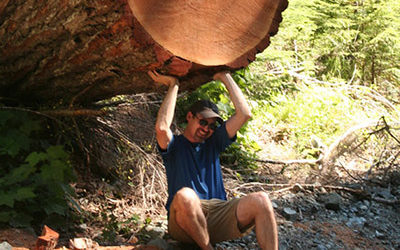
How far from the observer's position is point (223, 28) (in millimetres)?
2832

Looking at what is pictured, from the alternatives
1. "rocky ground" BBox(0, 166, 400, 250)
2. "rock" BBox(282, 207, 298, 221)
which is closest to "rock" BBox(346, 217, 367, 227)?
"rocky ground" BBox(0, 166, 400, 250)

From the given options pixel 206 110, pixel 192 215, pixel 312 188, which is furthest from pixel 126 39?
pixel 312 188

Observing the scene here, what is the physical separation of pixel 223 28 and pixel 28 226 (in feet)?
5.93

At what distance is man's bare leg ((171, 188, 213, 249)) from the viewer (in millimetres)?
2771

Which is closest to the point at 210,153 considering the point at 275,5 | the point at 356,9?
the point at 275,5

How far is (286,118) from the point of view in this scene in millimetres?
7941

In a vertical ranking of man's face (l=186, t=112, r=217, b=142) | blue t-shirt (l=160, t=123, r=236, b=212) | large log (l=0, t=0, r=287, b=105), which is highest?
large log (l=0, t=0, r=287, b=105)

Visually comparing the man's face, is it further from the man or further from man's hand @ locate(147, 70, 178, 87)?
man's hand @ locate(147, 70, 178, 87)

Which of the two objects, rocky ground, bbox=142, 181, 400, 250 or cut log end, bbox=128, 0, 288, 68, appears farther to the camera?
rocky ground, bbox=142, 181, 400, 250

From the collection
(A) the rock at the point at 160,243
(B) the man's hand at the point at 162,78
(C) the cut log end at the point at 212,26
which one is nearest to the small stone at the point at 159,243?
(A) the rock at the point at 160,243

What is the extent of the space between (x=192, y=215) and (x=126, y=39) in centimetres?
114

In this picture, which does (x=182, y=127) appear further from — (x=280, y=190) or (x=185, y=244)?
(x=185, y=244)

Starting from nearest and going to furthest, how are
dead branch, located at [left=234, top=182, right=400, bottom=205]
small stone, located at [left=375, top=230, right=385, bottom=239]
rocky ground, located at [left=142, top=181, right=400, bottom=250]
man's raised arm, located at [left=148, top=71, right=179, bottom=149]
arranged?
man's raised arm, located at [left=148, top=71, right=179, bottom=149] → rocky ground, located at [left=142, top=181, right=400, bottom=250] → small stone, located at [left=375, top=230, right=385, bottom=239] → dead branch, located at [left=234, top=182, right=400, bottom=205]

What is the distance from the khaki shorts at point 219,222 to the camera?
294 centimetres
